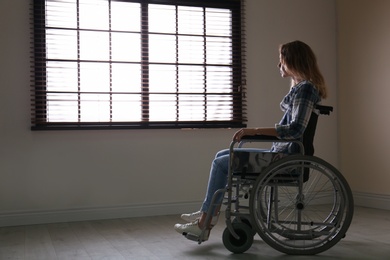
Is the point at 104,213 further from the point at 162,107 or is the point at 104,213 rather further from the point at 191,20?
the point at 191,20

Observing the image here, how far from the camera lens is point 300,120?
2369mm

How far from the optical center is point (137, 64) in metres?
3.71

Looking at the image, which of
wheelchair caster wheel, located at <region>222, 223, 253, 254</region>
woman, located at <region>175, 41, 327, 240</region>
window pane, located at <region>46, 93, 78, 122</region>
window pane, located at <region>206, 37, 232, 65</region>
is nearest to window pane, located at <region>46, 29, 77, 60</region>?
window pane, located at <region>46, 93, 78, 122</region>

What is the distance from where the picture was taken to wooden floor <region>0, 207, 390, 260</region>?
2457 millimetres

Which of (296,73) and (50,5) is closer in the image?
(296,73)

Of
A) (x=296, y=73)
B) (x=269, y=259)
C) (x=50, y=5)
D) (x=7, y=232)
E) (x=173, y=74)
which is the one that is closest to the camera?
(x=269, y=259)

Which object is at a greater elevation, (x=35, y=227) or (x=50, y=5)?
(x=50, y=5)

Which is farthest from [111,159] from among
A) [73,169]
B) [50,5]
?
[50,5]

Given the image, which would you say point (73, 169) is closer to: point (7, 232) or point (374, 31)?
point (7, 232)

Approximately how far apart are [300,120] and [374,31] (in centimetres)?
204

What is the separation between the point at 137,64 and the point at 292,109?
1610 mm

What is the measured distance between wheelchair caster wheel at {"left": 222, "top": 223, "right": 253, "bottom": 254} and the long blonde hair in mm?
776

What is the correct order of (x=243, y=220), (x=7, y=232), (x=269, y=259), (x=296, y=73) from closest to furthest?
(x=269, y=259) → (x=296, y=73) → (x=243, y=220) → (x=7, y=232)

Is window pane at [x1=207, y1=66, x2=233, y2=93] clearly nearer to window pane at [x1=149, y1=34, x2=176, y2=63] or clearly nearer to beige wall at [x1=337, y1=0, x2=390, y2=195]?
window pane at [x1=149, y1=34, x2=176, y2=63]
